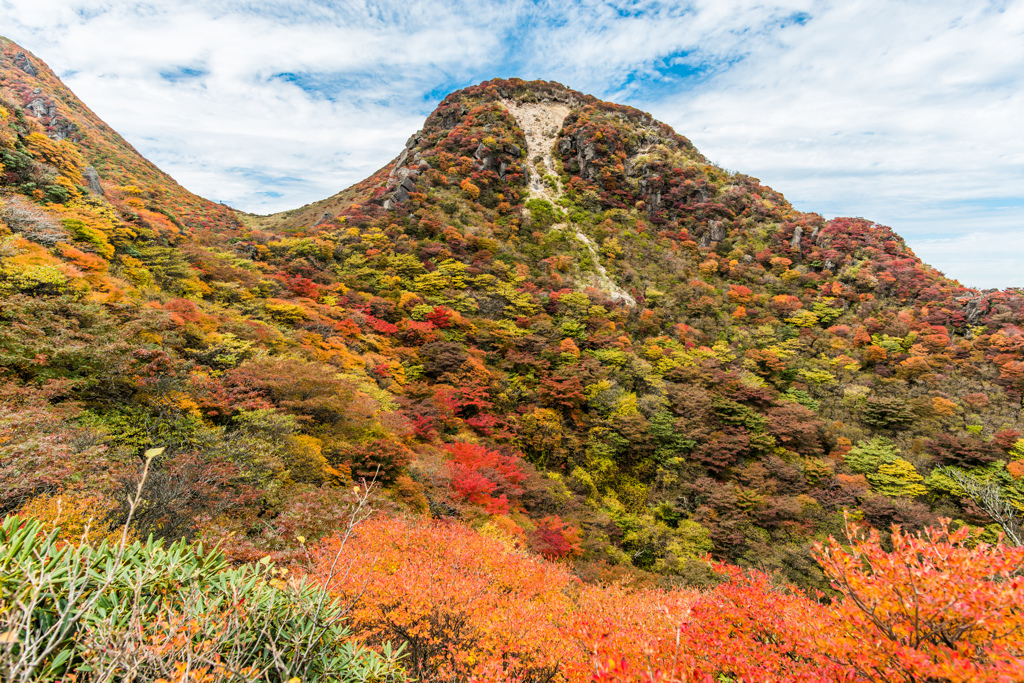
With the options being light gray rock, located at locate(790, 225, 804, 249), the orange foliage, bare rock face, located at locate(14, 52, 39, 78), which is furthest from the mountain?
the orange foliage

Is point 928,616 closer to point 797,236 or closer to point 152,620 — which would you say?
point 152,620

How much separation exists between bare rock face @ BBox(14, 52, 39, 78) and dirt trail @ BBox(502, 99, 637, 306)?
164 feet

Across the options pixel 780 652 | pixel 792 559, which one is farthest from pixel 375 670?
pixel 792 559

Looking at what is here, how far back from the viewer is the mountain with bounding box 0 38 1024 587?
30.9ft

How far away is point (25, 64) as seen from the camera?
1385 inches

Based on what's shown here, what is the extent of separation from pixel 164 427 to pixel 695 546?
68.1 ft

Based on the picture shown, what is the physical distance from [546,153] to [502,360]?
3575cm

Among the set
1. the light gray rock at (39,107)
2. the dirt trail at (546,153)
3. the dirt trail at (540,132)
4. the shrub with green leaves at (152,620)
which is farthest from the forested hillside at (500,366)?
the dirt trail at (540,132)

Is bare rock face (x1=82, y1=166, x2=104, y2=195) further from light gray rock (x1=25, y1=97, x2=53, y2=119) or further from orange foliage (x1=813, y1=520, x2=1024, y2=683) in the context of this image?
orange foliage (x1=813, y1=520, x2=1024, y2=683)

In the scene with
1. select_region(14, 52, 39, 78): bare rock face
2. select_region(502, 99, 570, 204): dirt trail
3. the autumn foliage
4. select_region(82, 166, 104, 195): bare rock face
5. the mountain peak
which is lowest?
the autumn foliage

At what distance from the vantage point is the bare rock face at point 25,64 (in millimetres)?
34781

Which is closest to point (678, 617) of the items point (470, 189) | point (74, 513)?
point (74, 513)

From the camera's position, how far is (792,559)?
15.4m

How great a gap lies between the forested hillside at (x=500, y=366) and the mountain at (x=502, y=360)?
0.45 feet
